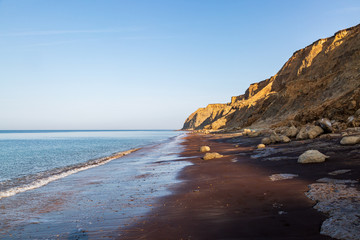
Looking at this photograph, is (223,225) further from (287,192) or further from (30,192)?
(30,192)

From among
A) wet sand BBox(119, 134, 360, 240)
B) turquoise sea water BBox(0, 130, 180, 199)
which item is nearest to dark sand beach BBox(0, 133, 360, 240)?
wet sand BBox(119, 134, 360, 240)

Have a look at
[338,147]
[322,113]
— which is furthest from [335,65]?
[338,147]

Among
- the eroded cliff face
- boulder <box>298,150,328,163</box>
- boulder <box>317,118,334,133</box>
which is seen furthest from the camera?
the eroded cliff face

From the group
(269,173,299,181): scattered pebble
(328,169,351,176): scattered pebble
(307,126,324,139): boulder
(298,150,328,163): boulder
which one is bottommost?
(269,173,299,181): scattered pebble

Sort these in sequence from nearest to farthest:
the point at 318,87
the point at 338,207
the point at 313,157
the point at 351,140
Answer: the point at 338,207 < the point at 313,157 < the point at 351,140 < the point at 318,87

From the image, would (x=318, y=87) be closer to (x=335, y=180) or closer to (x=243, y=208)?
(x=335, y=180)

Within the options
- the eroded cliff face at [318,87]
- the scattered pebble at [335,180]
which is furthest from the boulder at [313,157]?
the eroded cliff face at [318,87]

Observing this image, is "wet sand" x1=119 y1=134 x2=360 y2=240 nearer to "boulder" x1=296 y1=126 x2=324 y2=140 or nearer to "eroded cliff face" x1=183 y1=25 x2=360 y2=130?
"boulder" x1=296 y1=126 x2=324 y2=140

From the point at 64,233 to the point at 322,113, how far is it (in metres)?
26.3

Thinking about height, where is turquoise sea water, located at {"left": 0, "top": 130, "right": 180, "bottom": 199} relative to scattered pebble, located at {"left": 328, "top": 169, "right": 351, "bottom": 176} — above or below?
below

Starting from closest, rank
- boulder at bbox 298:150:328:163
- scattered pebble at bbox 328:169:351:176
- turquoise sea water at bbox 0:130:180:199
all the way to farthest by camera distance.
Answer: scattered pebble at bbox 328:169:351:176 → boulder at bbox 298:150:328:163 → turquoise sea water at bbox 0:130:180:199

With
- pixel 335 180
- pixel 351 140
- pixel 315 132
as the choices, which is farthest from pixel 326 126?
pixel 335 180

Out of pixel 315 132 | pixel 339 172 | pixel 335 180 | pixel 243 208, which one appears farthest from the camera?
pixel 315 132

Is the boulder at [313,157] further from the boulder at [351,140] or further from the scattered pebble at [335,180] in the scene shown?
the boulder at [351,140]
